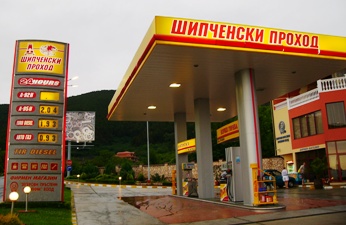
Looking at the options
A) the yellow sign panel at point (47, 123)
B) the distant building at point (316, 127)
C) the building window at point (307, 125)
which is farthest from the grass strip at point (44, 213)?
the building window at point (307, 125)

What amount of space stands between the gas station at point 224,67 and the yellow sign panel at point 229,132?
0.87 m

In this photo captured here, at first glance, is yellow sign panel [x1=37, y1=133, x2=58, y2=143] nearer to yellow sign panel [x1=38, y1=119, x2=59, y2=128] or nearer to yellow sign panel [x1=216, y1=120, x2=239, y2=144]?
yellow sign panel [x1=38, y1=119, x2=59, y2=128]

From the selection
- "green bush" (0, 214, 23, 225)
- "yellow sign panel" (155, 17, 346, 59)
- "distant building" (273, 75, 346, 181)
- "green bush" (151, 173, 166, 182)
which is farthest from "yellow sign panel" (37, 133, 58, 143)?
"green bush" (151, 173, 166, 182)

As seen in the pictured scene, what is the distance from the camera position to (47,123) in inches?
577

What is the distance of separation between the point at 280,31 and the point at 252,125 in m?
3.23

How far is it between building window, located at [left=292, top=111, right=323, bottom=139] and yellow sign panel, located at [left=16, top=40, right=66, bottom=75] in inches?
758

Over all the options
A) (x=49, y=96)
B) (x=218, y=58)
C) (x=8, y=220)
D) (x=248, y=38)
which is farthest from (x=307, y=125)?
(x=8, y=220)

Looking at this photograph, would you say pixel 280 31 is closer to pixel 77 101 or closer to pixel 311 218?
pixel 311 218

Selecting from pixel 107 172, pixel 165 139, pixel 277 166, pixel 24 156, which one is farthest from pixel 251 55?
pixel 165 139

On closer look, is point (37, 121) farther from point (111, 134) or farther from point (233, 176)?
point (111, 134)

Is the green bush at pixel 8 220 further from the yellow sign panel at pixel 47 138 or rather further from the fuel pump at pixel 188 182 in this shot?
the fuel pump at pixel 188 182

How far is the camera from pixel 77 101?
121812 mm

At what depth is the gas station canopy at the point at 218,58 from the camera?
999 centimetres

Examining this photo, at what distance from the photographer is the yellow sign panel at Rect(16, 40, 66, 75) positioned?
587 inches
